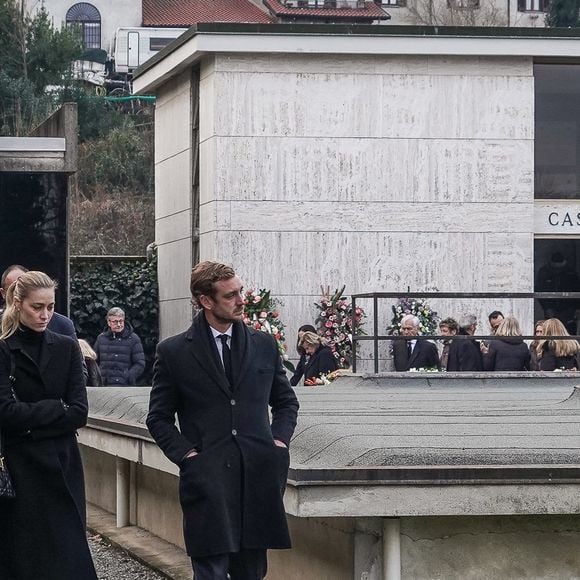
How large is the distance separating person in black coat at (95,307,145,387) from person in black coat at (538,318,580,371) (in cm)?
450

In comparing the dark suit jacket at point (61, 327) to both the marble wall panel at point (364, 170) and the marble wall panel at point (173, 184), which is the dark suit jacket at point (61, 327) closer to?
the marble wall panel at point (364, 170)

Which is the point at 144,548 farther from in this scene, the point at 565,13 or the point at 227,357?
the point at 565,13

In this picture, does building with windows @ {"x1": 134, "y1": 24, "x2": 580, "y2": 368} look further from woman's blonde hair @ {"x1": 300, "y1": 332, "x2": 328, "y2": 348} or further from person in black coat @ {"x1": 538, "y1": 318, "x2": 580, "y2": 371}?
person in black coat @ {"x1": 538, "y1": 318, "x2": 580, "y2": 371}

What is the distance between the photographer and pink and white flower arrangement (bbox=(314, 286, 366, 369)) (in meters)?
26.4

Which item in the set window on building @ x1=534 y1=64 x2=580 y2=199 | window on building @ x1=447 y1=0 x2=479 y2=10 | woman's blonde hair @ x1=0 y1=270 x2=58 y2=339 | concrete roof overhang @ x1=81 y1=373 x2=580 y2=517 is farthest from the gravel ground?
window on building @ x1=447 y1=0 x2=479 y2=10

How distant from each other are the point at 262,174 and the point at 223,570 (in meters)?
20.0

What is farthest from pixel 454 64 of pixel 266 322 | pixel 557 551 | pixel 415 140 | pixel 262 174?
pixel 557 551

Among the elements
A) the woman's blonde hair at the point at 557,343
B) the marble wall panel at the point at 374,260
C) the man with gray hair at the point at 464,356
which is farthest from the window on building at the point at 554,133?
the man with gray hair at the point at 464,356

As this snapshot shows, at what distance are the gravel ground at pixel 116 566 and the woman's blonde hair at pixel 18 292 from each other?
3.42 m

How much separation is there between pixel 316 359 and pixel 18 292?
11401 millimetres

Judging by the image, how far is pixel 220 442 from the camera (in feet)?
23.8

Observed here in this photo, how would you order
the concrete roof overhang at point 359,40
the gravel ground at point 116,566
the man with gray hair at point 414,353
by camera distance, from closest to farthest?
the gravel ground at point 116,566 < the man with gray hair at point 414,353 < the concrete roof overhang at point 359,40

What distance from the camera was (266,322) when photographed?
25750 mm

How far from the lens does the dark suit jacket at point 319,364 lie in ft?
62.5
